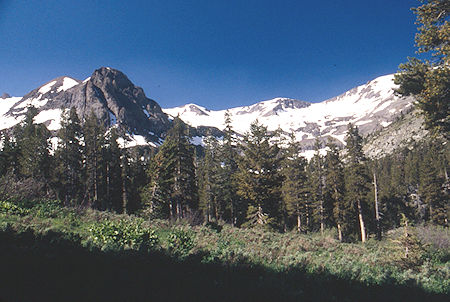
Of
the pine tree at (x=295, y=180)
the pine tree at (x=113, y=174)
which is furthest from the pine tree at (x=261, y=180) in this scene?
the pine tree at (x=113, y=174)

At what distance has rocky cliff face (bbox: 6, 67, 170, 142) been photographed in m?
163

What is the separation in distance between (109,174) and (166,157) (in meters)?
18.7

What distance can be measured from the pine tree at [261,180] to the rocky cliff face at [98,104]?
490 ft

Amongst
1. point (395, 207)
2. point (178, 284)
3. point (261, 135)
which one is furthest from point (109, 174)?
point (395, 207)

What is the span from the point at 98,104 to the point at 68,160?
142 m

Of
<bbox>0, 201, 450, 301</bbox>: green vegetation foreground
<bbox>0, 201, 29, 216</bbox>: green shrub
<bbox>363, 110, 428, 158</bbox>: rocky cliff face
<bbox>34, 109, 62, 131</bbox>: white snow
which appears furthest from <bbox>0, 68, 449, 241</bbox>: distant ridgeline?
<bbox>34, 109, 62, 131</bbox>: white snow

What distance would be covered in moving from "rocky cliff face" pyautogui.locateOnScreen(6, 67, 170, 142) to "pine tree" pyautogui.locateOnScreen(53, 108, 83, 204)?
125m

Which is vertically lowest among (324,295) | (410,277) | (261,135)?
(410,277)

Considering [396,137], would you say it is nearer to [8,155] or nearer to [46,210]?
[8,155]

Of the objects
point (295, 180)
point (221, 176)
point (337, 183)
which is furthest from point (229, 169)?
point (337, 183)

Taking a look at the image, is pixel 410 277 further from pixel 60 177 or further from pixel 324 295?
pixel 60 177

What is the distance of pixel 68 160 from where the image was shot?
126 feet

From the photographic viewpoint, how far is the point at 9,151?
1478 inches

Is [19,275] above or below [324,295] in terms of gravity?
above
